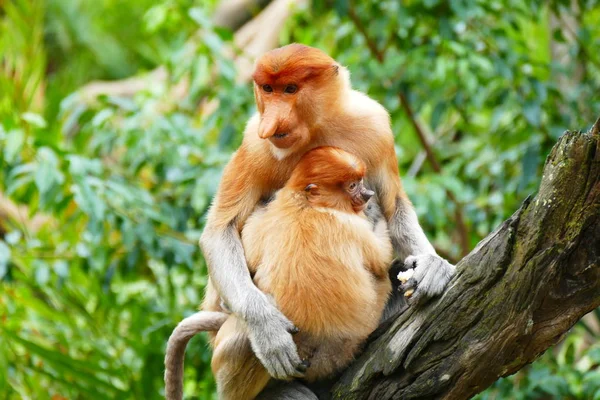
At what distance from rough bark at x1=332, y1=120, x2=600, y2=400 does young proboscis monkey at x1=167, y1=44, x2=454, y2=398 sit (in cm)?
16

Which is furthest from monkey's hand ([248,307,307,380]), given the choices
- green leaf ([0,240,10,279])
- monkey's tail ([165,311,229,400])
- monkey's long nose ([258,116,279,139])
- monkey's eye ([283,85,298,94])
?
green leaf ([0,240,10,279])

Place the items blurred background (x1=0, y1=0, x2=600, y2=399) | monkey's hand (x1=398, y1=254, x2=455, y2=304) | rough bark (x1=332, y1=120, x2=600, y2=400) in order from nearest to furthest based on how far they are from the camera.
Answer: rough bark (x1=332, y1=120, x2=600, y2=400) → monkey's hand (x1=398, y1=254, x2=455, y2=304) → blurred background (x1=0, y1=0, x2=600, y2=399)

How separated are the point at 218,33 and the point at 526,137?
2198 mm

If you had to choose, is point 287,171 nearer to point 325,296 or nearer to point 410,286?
point 325,296

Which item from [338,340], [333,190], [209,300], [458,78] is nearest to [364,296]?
[338,340]

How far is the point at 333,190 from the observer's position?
3027 mm

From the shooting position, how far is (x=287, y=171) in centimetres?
323

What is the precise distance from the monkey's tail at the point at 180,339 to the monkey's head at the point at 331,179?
675 mm

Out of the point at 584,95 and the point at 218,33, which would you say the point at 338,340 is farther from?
the point at 584,95

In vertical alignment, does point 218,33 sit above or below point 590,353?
above

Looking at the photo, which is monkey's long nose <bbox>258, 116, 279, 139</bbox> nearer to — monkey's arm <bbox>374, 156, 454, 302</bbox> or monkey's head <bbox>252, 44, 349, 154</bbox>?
monkey's head <bbox>252, 44, 349, 154</bbox>

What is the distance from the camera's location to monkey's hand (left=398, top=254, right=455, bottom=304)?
2785mm

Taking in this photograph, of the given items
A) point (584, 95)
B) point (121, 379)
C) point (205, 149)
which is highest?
point (584, 95)

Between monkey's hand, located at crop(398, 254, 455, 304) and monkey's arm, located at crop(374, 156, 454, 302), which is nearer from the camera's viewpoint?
monkey's hand, located at crop(398, 254, 455, 304)
